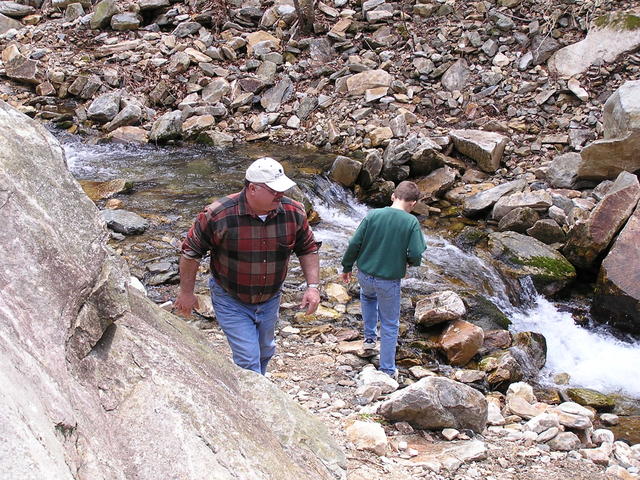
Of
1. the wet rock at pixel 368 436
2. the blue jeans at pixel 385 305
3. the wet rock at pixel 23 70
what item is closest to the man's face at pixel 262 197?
the wet rock at pixel 368 436

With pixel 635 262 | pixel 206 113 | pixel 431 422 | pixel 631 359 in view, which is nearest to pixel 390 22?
pixel 206 113

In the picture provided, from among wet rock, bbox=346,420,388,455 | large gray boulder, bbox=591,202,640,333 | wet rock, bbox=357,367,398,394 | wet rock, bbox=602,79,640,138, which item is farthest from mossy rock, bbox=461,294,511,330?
wet rock, bbox=602,79,640,138

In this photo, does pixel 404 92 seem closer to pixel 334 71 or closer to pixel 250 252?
pixel 334 71

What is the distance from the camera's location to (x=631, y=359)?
8.27 metres

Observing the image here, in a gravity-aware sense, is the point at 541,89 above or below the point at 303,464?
below

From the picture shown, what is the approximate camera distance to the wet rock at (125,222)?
9.58 m

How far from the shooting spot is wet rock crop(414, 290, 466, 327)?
25.3 ft

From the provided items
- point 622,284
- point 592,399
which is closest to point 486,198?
point 622,284

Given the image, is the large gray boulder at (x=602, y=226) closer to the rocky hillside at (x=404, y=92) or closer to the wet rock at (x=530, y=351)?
the rocky hillside at (x=404, y=92)

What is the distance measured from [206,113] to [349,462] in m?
13.1

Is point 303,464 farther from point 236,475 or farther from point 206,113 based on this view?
point 206,113

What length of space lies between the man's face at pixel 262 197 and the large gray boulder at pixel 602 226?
7.09m

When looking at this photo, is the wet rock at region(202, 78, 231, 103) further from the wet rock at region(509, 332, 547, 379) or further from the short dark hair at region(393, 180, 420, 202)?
the short dark hair at region(393, 180, 420, 202)

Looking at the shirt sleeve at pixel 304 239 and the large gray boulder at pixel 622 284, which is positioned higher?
the shirt sleeve at pixel 304 239
